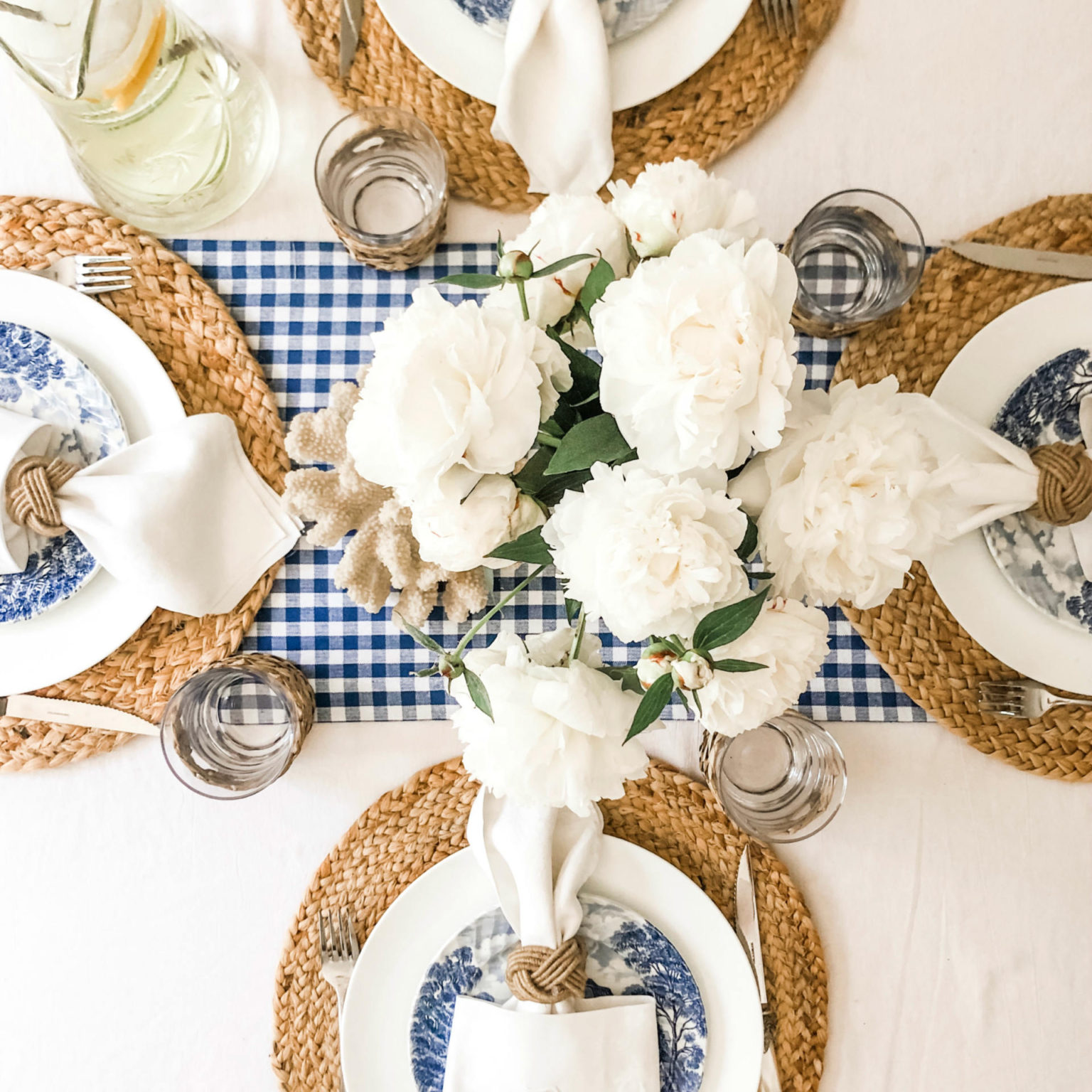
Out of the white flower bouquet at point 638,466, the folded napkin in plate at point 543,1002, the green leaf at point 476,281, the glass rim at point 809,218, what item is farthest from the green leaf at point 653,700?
the glass rim at point 809,218

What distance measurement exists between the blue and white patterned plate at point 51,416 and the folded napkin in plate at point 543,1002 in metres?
0.42

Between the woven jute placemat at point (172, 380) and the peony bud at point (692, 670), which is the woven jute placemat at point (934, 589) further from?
the woven jute placemat at point (172, 380)

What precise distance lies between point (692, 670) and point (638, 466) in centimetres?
10

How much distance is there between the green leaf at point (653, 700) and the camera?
0.44 metres

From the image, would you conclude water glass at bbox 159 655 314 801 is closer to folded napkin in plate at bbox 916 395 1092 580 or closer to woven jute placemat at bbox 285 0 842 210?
woven jute placemat at bbox 285 0 842 210

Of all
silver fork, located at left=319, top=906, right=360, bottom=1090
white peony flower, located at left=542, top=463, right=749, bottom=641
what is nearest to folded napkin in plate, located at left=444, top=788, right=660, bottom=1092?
silver fork, located at left=319, top=906, right=360, bottom=1090

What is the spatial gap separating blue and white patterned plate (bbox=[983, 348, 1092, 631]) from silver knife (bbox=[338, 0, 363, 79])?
668 mm

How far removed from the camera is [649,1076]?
79 cm

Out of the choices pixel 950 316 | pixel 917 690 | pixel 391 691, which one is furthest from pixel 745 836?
pixel 950 316

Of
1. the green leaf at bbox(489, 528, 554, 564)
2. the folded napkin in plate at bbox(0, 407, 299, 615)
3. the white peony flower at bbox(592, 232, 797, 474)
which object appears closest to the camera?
the white peony flower at bbox(592, 232, 797, 474)

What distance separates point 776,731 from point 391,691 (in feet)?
1.18

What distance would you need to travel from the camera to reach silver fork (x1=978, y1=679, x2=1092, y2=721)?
0.79 metres

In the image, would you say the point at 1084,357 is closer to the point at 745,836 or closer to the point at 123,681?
the point at 745,836

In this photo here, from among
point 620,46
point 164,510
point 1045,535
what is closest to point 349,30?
point 620,46
